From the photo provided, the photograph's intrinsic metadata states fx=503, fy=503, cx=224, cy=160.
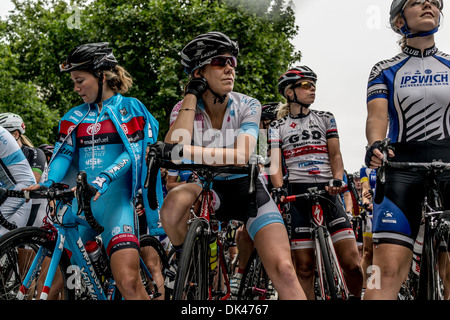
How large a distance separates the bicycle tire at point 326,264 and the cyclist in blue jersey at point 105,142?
72.6 inches

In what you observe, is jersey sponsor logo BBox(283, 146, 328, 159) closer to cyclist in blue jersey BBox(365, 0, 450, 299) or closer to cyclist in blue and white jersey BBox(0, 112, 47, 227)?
cyclist in blue jersey BBox(365, 0, 450, 299)

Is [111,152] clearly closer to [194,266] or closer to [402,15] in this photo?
[194,266]

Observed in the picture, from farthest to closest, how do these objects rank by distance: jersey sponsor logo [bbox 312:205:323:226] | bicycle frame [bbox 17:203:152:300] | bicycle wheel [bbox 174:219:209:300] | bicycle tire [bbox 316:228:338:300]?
jersey sponsor logo [bbox 312:205:323:226] → bicycle tire [bbox 316:228:338:300] → bicycle frame [bbox 17:203:152:300] → bicycle wheel [bbox 174:219:209:300]

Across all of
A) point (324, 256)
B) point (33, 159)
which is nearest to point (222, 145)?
point (324, 256)

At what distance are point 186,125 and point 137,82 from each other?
16.8 meters

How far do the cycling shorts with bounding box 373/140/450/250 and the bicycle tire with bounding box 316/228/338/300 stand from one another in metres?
1.41

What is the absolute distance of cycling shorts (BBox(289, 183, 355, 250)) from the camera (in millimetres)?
5633

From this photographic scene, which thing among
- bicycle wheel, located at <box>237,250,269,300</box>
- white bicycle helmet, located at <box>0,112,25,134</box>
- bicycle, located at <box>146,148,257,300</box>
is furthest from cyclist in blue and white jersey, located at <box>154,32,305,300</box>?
white bicycle helmet, located at <box>0,112,25,134</box>

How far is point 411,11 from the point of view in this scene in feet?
12.6

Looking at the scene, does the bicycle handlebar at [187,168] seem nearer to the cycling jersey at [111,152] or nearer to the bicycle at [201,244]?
the bicycle at [201,244]

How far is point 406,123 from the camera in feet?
12.5

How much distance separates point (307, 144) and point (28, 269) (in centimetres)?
335

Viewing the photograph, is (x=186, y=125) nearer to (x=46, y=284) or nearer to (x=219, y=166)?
(x=219, y=166)
